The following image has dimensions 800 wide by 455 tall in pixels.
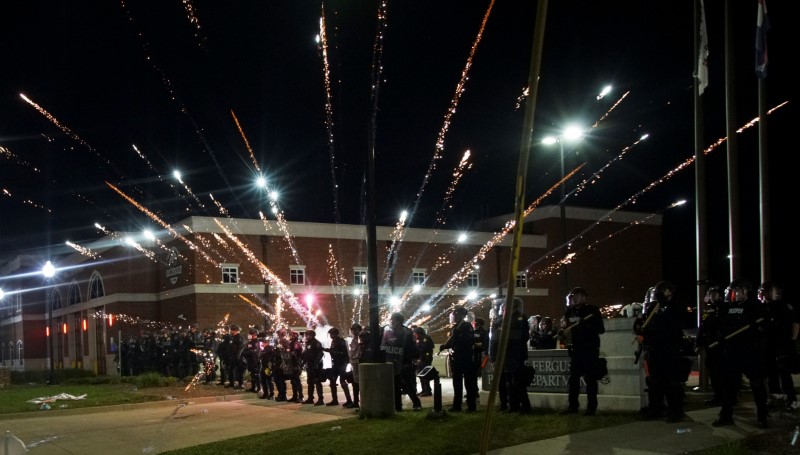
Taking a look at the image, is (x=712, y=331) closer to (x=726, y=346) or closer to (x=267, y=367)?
(x=726, y=346)

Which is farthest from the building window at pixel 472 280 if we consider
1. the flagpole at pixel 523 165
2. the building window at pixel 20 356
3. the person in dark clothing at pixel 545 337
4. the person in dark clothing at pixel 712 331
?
the flagpole at pixel 523 165

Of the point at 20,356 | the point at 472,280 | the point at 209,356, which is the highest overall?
the point at 472,280

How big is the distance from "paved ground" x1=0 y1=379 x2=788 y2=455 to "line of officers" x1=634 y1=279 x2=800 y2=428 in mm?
370

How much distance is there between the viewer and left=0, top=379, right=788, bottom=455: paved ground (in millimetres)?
8430

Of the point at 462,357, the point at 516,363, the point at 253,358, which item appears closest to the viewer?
the point at 516,363

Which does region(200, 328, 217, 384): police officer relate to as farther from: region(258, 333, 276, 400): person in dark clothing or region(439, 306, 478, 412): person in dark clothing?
region(439, 306, 478, 412): person in dark clothing

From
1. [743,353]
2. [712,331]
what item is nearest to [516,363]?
[712,331]

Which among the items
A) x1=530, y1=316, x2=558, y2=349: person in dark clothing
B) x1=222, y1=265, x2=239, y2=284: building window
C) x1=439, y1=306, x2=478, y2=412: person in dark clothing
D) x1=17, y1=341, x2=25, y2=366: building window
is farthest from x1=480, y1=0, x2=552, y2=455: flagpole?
x1=17, y1=341, x2=25, y2=366: building window

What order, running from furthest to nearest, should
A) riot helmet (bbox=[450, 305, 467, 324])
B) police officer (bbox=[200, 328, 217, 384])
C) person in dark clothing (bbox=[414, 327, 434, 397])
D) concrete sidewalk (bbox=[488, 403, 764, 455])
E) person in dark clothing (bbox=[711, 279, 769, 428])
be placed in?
police officer (bbox=[200, 328, 217, 384]) < person in dark clothing (bbox=[414, 327, 434, 397]) < riot helmet (bbox=[450, 305, 467, 324]) < person in dark clothing (bbox=[711, 279, 769, 428]) < concrete sidewalk (bbox=[488, 403, 764, 455])

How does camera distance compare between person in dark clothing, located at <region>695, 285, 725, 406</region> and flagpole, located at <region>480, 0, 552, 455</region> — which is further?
person in dark clothing, located at <region>695, 285, 725, 406</region>

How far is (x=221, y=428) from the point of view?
13.1 metres

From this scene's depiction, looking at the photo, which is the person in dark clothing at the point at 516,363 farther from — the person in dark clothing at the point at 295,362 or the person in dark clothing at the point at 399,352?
the person in dark clothing at the point at 295,362

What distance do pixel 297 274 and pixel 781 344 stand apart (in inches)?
1226

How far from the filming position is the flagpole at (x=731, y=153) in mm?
13492
